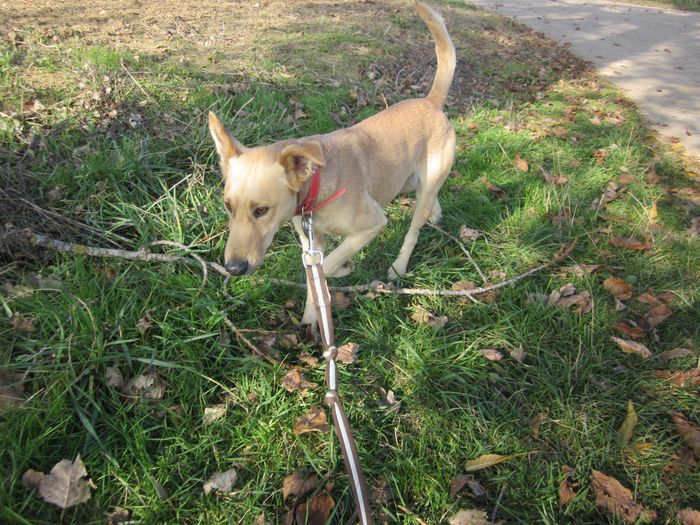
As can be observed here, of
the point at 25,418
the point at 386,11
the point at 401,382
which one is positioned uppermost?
the point at 386,11

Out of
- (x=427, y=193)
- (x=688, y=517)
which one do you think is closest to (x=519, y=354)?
(x=688, y=517)

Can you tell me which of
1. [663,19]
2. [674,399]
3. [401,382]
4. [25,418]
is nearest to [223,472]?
[25,418]

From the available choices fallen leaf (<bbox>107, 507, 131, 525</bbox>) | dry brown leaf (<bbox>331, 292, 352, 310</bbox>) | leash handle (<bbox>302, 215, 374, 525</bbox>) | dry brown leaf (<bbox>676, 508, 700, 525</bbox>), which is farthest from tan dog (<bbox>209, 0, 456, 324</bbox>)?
dry brown leaf (<bbox>676, 508, 700, 525</bbox>)

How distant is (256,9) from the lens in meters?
8.31

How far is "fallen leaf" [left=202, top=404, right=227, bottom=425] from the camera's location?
2.22 metres

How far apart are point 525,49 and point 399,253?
854 cm

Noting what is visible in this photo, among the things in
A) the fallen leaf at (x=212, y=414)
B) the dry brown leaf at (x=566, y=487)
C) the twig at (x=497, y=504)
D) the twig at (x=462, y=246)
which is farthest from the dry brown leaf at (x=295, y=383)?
the twig at (x=462, y=246)

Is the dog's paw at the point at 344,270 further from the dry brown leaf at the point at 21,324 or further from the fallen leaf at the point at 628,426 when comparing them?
the fallen leaf at the point at 628,426

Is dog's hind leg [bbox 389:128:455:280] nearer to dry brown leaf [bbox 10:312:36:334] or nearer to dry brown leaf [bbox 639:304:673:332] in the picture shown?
dry brown leaf [bbox 639:304:673:332]

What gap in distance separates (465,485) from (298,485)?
2.78 feet

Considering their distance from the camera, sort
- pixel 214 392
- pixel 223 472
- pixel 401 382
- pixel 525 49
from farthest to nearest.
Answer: pixel 525 49
pixel 401 382
pixel 214 392
pixel 223 472

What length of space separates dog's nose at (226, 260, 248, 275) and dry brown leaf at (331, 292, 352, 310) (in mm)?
917

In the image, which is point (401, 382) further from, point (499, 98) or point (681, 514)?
point (499, 98)

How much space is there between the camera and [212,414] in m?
2.24
